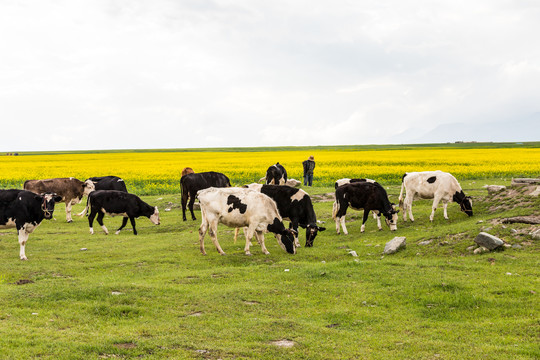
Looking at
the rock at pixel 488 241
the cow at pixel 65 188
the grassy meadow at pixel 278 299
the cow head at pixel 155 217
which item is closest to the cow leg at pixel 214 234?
the grassy meadow at pixel 278 299

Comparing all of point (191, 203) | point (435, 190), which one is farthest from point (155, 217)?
point (435, 190)

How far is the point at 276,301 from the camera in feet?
32.8

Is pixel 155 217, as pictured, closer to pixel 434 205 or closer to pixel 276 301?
pixel 434 205

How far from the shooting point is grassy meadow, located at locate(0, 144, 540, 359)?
7.37 meters

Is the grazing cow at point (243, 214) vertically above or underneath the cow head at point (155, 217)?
above

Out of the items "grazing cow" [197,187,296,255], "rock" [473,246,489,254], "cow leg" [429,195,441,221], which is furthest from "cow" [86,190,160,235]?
"rock" [473,246,489,254]

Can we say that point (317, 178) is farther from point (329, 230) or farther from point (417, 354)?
point (417, 354)

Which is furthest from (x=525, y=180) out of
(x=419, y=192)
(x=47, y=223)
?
(x=47, y=223)

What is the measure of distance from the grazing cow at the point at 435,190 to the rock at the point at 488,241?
497cm

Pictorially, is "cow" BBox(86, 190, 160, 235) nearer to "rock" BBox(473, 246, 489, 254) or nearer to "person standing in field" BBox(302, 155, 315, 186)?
"rock" BBox(473, 246, 489, 254)

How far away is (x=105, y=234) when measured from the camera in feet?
65.0

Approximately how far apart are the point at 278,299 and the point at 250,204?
5038 millimetres

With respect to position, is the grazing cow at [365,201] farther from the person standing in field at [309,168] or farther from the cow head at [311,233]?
the person standing in field at [309,168]

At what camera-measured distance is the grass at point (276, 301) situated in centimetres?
735
